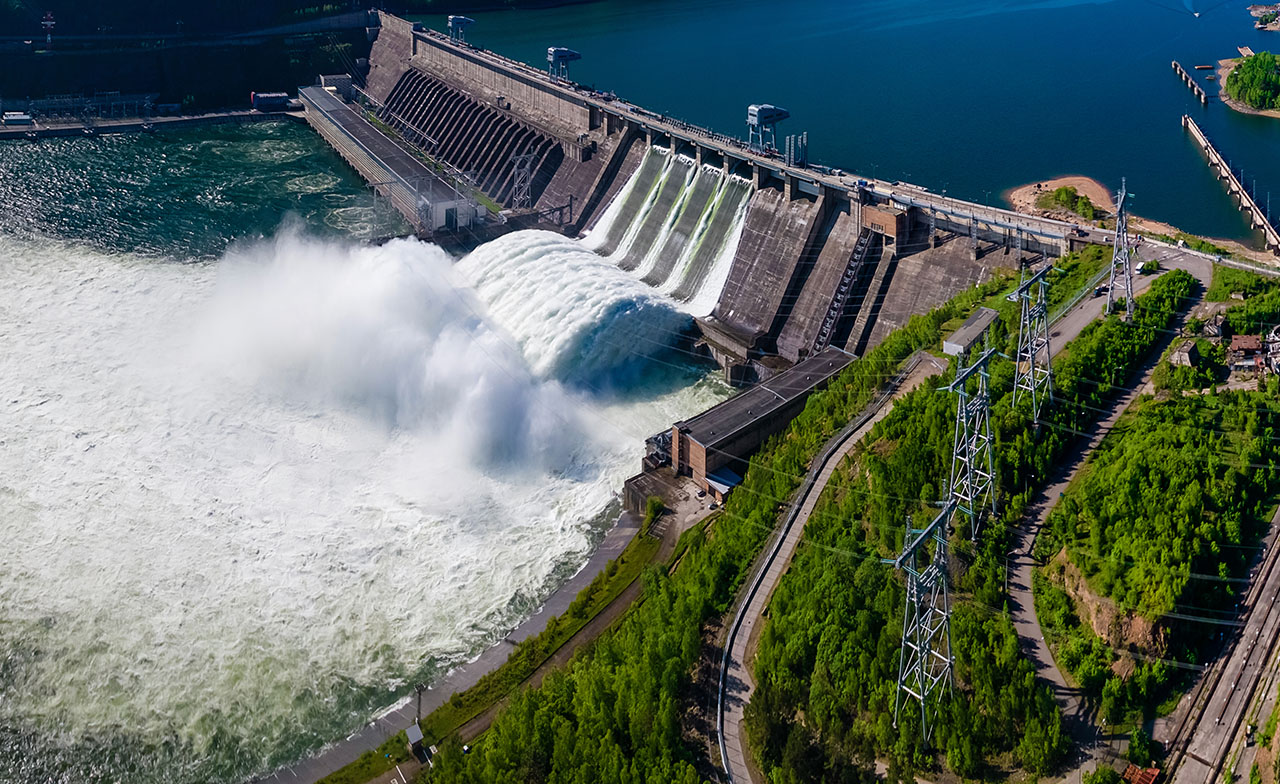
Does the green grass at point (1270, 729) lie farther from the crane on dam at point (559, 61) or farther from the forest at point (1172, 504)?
the crane on dam at point (559, 61)

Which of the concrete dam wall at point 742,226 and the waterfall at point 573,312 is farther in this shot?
the waterfall at point 573,312

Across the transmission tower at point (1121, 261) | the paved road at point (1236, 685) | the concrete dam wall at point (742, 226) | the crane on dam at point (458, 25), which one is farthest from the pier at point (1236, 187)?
the crane on dam at point (458, 25)

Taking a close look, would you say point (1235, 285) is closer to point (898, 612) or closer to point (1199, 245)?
point (1199, 245)

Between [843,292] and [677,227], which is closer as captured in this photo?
[843,292]

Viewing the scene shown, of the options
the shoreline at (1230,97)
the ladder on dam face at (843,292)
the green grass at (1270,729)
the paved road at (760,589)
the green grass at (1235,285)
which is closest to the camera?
the green grass at (1270,729)

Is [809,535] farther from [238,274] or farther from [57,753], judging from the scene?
[238,274]

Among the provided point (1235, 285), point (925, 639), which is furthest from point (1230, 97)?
point (925, 639)
